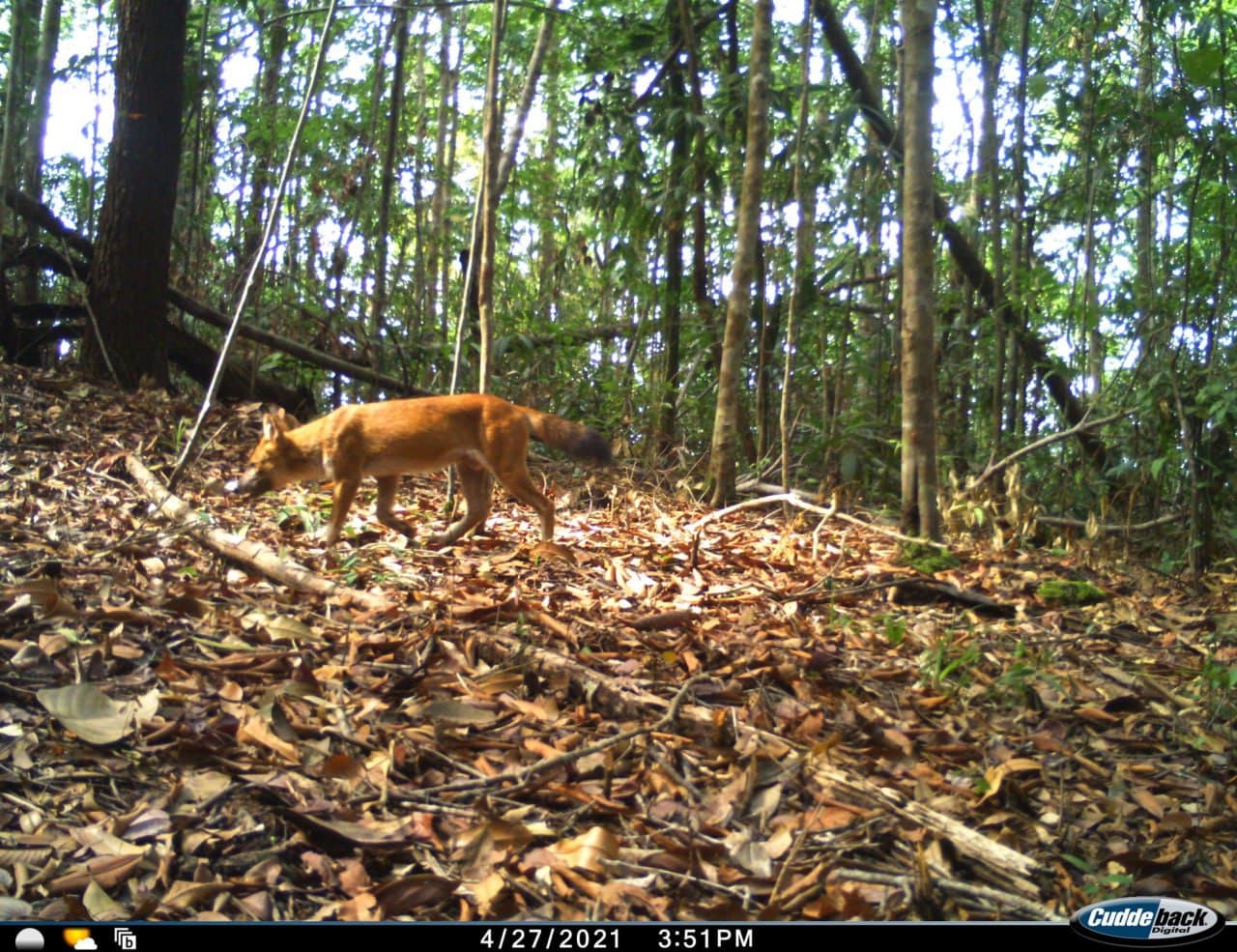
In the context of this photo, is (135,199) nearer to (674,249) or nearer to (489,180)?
(489,180)

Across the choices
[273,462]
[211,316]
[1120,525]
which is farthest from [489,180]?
[1120,525]

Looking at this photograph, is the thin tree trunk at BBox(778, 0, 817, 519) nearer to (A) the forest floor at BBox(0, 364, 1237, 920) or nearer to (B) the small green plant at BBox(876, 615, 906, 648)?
(A) the forest floor at BBox(0, 364, 1237, 920)

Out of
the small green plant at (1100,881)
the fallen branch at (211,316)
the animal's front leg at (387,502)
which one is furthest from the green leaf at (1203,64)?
the fallen branch at (211,316)

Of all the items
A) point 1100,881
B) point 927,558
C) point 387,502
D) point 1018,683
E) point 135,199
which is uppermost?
point 135,199

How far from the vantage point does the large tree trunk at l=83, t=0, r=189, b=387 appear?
29.9ft

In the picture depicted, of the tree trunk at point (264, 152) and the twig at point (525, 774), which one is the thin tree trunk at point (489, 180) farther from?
the tree trunk at point (264, 152)

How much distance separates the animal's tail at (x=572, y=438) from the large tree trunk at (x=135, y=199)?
3.82m

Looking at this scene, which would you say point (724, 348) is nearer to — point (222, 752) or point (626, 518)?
point (626, 518)

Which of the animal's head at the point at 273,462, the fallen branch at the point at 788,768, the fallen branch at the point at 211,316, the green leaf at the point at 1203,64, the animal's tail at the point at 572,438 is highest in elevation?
the green leaf at the point at 1203,64

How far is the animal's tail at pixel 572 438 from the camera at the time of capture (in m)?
7.23

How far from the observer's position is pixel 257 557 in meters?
5.29

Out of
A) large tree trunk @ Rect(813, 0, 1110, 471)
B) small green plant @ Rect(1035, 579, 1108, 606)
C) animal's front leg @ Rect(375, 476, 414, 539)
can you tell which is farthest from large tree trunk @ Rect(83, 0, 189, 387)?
small green plant @ Rect(1035, 579, 1108, 606)

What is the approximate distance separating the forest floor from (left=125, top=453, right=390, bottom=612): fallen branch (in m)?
0.03

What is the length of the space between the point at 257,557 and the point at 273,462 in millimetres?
2278
